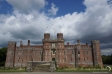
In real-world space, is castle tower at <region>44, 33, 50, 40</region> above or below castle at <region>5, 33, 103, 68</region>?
above

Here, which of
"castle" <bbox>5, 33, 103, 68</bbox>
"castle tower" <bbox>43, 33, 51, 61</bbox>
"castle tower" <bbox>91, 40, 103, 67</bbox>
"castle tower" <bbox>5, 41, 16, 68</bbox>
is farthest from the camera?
"castle tower" <bbox>5, 41, 16, 68</bbox>

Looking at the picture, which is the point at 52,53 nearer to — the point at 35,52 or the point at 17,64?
the point at 35,52

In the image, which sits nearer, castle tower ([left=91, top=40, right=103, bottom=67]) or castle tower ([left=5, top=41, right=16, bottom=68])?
castle tower ([left=91, top=40, right=103, bottom=67])

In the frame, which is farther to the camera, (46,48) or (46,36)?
(46,36)

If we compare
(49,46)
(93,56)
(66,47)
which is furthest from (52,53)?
(93,56)

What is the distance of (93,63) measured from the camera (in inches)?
2175

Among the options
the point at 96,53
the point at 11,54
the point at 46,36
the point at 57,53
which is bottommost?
the point at 11,54

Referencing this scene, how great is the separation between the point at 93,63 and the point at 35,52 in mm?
26293

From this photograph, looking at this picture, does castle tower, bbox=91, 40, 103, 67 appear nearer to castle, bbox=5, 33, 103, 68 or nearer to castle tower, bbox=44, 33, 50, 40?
castle, bbox=5, 33, 103, 68

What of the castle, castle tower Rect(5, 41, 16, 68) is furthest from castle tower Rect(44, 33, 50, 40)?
castle tower Rect(5, 41, 16, 68)

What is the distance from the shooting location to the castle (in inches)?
2144

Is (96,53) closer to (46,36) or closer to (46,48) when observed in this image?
(46,48)

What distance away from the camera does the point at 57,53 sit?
54.5m

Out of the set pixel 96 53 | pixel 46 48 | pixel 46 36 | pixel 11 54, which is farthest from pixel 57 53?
pixel 11 54
